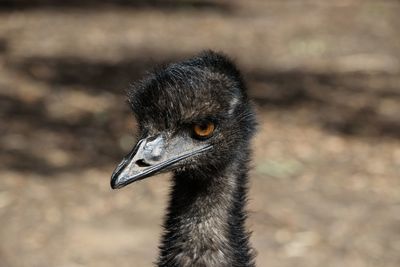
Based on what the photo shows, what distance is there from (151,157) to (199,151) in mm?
236

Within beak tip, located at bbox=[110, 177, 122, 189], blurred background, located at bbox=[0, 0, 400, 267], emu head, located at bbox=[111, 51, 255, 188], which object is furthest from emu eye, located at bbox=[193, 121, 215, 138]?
blurred background, located at bbox=[0, 0, 400, 267]

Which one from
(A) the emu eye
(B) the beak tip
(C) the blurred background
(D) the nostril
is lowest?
(C) the blurred background

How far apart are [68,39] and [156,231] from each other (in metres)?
4.44

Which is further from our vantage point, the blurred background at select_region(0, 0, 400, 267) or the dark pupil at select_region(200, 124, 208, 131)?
the blurred background at select_region(0, 0, 400, 267)

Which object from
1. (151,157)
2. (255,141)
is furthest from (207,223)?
(255,141)

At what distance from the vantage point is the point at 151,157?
381 centimetres

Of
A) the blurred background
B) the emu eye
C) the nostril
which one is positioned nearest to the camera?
the nostril

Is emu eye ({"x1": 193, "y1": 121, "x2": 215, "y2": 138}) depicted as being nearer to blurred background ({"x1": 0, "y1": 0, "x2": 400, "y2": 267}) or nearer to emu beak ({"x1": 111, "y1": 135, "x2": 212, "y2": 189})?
emu beak ({"x1": 111, "y1": 135, "x2": 212, "y2": 189})

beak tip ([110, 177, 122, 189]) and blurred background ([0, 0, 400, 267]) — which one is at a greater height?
beak tip ([110, 177, 122, 189])

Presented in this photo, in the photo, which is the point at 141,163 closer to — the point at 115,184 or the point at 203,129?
the point at 115,184

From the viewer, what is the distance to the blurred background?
683 cm

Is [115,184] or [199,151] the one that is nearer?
[115,184]

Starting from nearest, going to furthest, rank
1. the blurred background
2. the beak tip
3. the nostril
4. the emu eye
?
the beak tip, the nostril, the emu eye, the blurred background

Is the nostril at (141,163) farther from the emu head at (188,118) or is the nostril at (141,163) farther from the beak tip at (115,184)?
the beak tip at (115,184)
